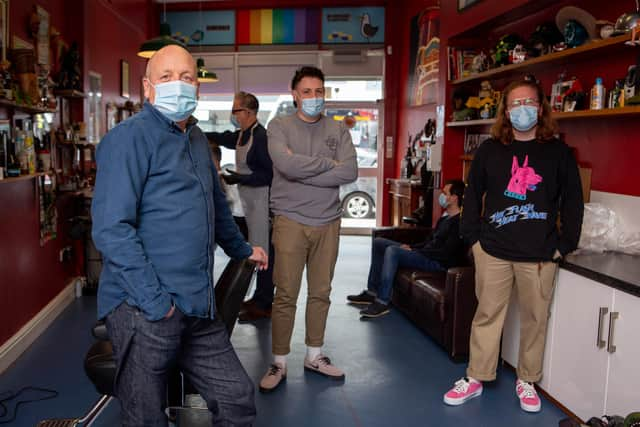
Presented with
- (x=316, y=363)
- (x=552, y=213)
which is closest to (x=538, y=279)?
(x=552, y=213)

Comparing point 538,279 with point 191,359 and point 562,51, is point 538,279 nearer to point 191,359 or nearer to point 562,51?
point 562,51

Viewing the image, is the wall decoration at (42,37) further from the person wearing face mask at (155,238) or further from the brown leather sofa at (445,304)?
the brown leather sofa at (445,304)

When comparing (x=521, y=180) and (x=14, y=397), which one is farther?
(x=14, y=397)

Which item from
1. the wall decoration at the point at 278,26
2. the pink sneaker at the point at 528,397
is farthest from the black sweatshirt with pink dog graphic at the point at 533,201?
the wall decoration at the point at 278,26

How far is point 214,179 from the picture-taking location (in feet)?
6.73

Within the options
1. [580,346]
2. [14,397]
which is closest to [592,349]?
[580,346]

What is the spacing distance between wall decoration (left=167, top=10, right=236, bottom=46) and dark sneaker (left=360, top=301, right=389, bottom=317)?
5.90 metres

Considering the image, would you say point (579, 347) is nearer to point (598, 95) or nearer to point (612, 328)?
point (612, 328)

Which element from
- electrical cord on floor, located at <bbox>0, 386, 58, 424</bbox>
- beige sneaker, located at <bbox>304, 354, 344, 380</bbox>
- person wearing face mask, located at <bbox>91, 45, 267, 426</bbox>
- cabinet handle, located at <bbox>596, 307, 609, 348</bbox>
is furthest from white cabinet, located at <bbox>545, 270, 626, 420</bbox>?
electrical cord on floor, located at <bbox>0, 386, 58, 424</bbox>

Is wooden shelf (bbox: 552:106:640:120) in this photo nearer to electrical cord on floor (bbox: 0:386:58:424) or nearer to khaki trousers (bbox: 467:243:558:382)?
khaki trousers (bbox: 467:243:558:382)

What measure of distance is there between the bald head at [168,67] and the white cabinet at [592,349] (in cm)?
204

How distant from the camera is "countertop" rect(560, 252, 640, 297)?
2.59 metres

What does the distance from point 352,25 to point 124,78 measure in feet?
12.0

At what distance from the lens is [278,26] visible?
921cm
